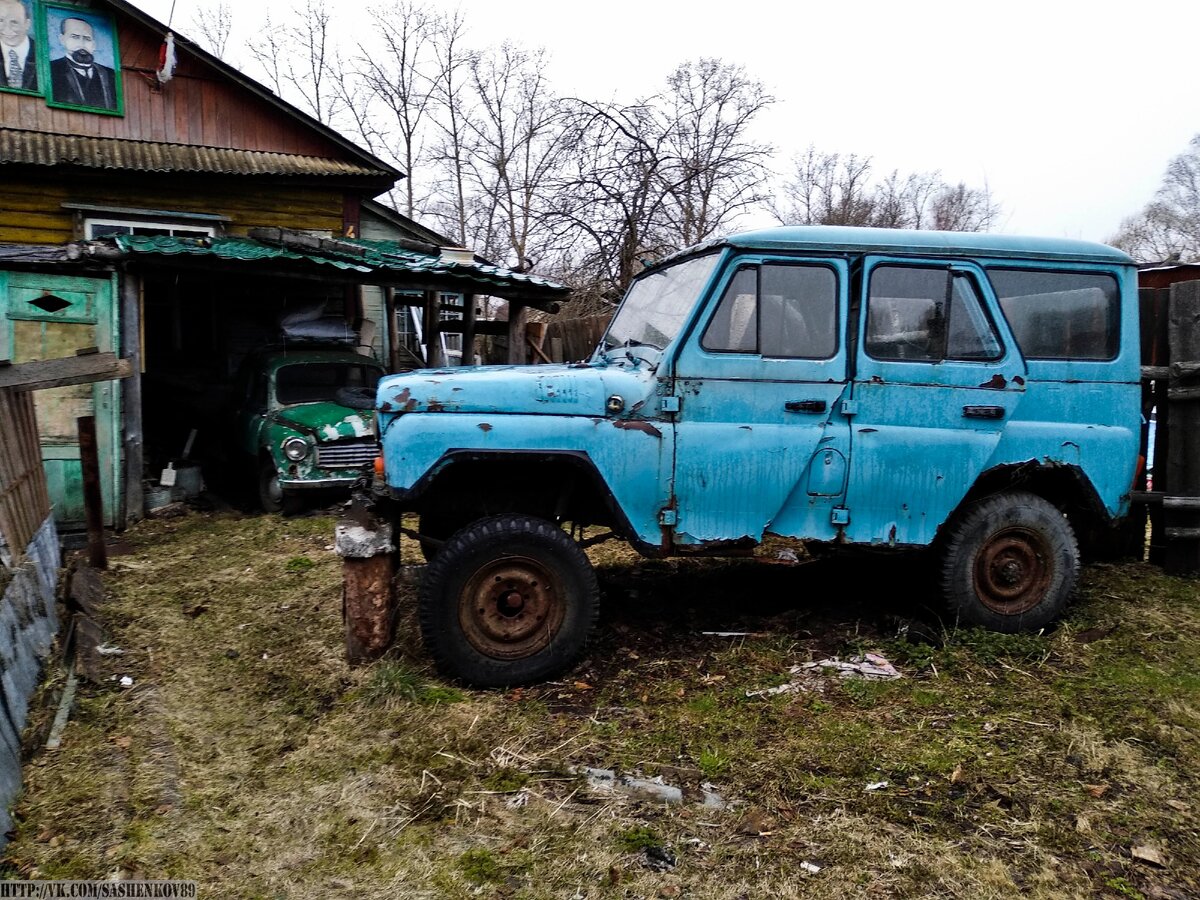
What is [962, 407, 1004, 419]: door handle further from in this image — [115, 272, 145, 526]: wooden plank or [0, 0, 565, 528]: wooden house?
[115, 272, 145, 526]: wooden plank

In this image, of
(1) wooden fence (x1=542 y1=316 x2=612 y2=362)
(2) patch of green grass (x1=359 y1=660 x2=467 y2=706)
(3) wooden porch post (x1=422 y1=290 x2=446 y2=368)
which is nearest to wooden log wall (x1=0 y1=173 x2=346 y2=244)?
(3) wooden porch post (x1=422 y1=290 x2=446 y2=368)

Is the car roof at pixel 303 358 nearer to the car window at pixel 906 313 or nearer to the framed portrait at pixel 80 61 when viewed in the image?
the framed portrait at pixel 80 61

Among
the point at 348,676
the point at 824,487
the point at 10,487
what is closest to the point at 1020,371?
the point at 824,487

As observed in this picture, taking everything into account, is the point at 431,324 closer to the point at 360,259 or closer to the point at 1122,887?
the point at 360,259

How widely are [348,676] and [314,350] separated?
656cm

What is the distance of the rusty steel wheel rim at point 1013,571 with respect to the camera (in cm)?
444

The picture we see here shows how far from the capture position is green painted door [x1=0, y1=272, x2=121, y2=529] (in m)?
7.38

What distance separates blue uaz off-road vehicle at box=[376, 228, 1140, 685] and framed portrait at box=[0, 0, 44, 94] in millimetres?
9917

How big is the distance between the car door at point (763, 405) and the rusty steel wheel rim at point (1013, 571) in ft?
3.30

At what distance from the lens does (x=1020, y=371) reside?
4.33m

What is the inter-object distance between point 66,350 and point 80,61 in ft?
18.2

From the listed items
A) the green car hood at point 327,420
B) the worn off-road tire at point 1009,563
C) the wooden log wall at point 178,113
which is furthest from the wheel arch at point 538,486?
the wooden log wall at point 178,113

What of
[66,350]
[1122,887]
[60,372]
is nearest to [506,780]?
[1122,887]

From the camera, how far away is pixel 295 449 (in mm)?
8195
